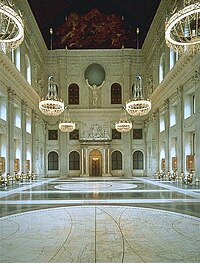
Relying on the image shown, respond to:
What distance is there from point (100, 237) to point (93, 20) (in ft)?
102

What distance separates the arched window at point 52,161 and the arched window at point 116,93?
826cm

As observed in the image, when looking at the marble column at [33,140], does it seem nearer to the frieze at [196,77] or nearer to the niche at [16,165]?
the niche at [16,165]

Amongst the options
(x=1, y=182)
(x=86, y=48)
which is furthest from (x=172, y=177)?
(x=86, y=48)

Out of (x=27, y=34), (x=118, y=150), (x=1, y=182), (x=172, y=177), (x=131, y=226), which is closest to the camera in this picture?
(x=131, y=226)

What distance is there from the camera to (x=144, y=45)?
32438mm

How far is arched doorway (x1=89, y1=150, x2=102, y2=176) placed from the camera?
33.3 meters

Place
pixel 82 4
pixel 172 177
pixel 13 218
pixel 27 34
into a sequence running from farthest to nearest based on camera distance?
pixel 82 4 → pixel 27 34 → pixel 172 177 → pixel 13 218

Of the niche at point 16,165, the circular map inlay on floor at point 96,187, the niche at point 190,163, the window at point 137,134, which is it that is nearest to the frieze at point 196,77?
the niche at point 190,163

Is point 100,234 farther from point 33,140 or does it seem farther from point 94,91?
point 94,91

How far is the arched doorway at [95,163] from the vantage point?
109 ft

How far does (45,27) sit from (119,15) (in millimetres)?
7776

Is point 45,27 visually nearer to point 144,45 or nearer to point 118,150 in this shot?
point 144,45

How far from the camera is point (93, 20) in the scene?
110 feet

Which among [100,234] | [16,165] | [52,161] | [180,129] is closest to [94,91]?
[52,161]
